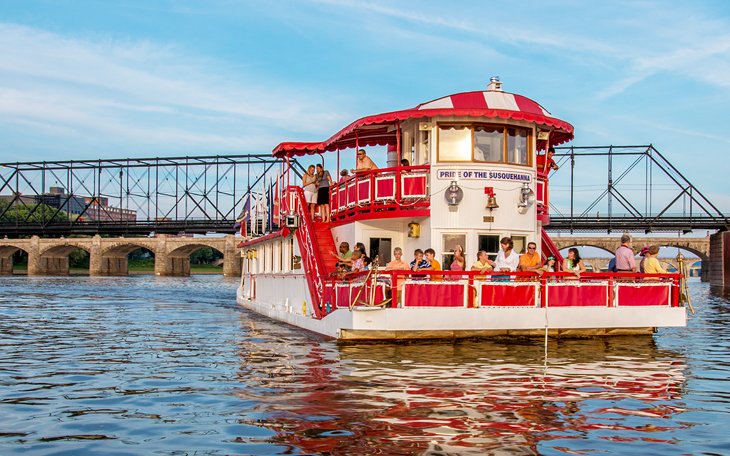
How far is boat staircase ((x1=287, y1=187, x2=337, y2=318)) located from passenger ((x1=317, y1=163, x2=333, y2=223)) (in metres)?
0.49

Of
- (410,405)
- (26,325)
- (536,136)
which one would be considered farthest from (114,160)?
(410,405)

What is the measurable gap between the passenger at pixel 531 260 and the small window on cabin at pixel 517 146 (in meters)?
2.83

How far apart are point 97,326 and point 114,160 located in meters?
106

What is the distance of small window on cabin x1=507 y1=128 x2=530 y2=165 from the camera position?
20.5 metres

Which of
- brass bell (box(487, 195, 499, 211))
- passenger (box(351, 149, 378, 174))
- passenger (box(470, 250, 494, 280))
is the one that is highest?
passenger (box(351, 149, 378, 174))

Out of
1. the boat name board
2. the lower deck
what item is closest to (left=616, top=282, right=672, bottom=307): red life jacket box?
the lower deck

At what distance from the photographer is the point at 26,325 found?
25234 mm

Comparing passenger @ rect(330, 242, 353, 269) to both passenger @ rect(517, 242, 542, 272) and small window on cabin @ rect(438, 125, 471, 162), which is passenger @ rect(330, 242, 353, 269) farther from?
passenger @ rect(517, 242, 542, 272)

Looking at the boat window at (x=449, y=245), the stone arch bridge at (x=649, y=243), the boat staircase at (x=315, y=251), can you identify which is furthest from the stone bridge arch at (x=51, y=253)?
the boat window at (x=449, y=245)

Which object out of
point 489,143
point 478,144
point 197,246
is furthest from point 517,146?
point 197,246

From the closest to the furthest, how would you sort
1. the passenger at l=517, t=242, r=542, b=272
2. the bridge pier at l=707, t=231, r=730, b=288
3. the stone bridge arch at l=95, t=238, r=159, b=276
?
the passenger at l=517, t=242, r=542, b=272 → the bridge pier at l=707, t=231, r=730, b=288 → the stone bridge arch at l=95, t=238, r=159, b=276

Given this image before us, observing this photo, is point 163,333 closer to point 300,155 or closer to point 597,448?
point 300,155

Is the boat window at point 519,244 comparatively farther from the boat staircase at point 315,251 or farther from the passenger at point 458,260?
the boat staircase at point 315,251

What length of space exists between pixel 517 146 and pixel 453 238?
288 centimetres
